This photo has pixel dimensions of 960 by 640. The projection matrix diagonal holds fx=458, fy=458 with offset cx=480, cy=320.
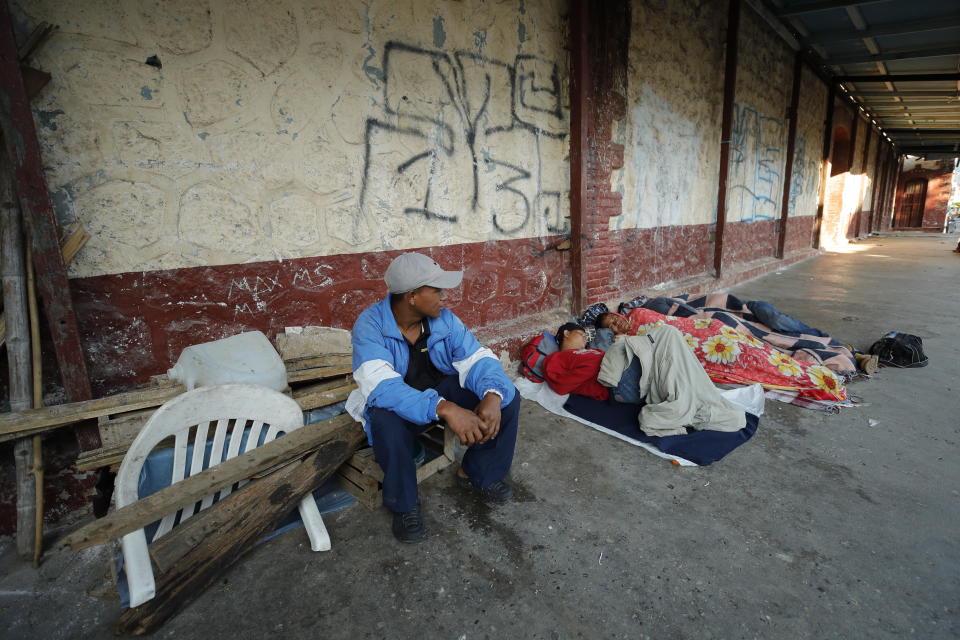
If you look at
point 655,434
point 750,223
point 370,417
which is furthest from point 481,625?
point 750,223

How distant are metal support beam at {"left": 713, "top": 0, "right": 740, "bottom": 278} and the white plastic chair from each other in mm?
7210

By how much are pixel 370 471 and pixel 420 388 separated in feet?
1.54

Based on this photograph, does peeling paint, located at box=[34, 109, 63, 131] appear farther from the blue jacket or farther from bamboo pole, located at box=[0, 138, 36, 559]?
the blue jacket

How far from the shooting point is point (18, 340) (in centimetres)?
193

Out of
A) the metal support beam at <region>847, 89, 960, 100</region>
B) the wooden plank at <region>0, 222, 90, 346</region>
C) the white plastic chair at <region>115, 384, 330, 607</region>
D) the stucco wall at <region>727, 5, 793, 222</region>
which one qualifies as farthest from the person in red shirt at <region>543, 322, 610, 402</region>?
the metal support beam at <region>847, 89, 960, 100</region>

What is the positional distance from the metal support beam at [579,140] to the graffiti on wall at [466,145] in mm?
124

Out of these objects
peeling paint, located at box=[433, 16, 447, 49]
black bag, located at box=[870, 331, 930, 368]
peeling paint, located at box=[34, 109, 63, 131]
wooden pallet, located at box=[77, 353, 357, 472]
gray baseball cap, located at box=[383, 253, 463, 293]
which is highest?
peeling paint, located at box=[433, 16, 447, 49]

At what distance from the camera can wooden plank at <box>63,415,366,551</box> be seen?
59.4 inches

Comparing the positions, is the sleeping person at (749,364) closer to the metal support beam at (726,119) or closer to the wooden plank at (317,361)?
the wooden plank at (317,361)

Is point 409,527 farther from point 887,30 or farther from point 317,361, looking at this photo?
point 887,30

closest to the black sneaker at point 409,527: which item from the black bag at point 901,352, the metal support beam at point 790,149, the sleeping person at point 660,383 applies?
the sleeping person at point 660,383

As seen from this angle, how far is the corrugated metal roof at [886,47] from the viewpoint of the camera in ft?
23.3

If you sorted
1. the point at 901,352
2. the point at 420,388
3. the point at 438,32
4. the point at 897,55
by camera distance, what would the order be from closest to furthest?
the point at 420,388 < the point at 438,32 < the point at 901,352 < the point at 897,55

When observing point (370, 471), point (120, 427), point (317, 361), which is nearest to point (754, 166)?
point (317, 361)
